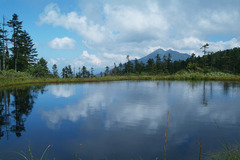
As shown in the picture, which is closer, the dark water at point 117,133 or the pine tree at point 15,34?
the dark water at point 117,133

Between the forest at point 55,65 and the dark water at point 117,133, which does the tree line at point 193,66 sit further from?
the dark water at point 117,133

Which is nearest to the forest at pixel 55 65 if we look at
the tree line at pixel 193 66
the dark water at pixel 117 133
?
the tree line at pixel 193 66

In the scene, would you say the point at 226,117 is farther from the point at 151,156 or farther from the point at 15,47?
the point at 15,47

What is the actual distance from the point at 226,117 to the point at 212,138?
9.67 feet

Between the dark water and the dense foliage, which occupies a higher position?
the dense foliage

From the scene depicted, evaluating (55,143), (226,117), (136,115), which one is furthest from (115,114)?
(226,117)

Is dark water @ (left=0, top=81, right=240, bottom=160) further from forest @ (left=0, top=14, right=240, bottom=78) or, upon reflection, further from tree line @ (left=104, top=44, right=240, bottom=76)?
tree line @ (left=104, top=44, right=240, bottom=76)

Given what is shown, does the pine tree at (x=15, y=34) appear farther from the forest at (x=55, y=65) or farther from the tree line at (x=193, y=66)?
the tree line at (x=193, y=66)

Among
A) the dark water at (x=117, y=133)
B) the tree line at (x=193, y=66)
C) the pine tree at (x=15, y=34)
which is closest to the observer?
the dark water at (x=117, y=133)

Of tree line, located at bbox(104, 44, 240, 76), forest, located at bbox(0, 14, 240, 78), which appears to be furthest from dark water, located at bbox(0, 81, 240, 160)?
tree line, located at bbox(104, 44, 240, 76)

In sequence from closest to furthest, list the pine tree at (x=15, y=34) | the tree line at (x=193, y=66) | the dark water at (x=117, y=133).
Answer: the dark water at (x=117, y=133) → the pine tree at (x=15, y=34) → the tree line at (x=193, y=66)

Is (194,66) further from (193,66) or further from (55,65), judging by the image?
(55,65)

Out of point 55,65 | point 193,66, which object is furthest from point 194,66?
point 55,65

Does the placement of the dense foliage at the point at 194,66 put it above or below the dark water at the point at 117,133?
above
